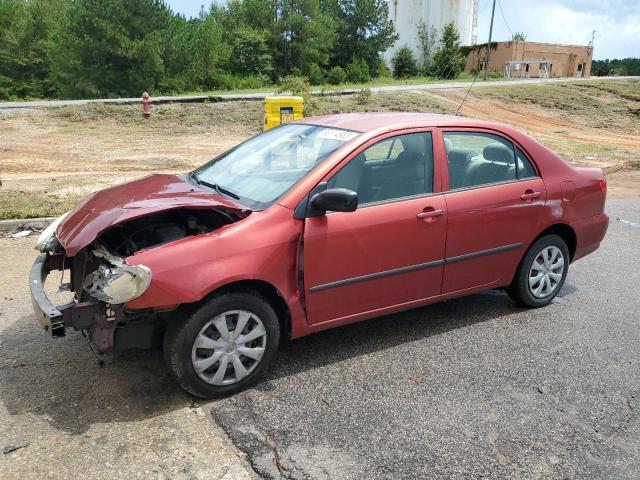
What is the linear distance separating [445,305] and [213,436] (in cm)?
266

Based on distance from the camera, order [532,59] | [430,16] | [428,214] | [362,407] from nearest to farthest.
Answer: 1. [362,407]
2. [428,214]
3. [532,59]
4. [430,16]

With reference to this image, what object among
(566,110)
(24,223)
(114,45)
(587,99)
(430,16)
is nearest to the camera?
(24,223)

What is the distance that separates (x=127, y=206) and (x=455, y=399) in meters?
2.35

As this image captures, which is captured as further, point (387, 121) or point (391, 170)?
point (387, 121)

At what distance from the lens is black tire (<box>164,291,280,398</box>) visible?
10.5 ft

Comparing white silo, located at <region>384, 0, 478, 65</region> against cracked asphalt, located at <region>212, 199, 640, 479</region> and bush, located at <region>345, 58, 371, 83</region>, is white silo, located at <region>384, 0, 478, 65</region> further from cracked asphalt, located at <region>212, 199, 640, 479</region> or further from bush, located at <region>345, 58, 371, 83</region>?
cracked asphalt, located at <region>212, 199, 640, 479</region>

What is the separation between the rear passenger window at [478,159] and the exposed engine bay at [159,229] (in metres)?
1.77

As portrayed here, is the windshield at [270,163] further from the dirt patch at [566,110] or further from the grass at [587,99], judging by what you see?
the grass at [587,99]

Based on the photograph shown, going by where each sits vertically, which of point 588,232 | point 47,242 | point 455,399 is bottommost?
point 455,399

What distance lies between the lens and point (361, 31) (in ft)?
191

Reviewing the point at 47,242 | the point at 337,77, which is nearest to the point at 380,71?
the point at 337,77

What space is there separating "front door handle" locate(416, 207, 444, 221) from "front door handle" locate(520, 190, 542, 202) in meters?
0.90

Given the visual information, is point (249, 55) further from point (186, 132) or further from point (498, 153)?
point (498, 153)

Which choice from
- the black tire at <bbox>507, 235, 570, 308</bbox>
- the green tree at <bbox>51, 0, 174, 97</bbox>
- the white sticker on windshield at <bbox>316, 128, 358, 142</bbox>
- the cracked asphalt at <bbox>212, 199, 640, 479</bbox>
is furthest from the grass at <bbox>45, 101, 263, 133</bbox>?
the cracked asphalt at <bbox>212, 199, 640, 479</bbox>
